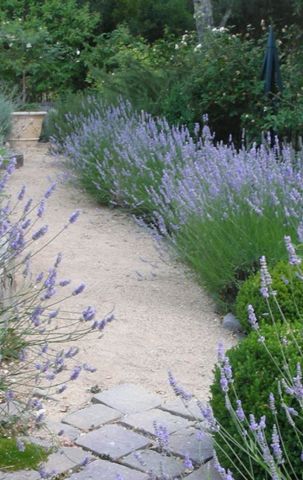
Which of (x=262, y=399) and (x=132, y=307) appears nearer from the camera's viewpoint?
(x=262, y=399)

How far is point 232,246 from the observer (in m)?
5.03

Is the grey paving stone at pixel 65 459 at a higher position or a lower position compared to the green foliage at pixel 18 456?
lower

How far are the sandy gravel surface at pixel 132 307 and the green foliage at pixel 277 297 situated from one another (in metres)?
0.25

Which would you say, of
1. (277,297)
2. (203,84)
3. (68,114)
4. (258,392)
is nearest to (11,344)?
(258,392)

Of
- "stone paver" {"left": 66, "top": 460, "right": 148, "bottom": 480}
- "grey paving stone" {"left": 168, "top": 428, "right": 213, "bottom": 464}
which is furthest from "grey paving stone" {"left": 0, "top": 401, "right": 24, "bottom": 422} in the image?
"grey paving stone" {"left": 168, "top": 428, "right": 213, "bottom": 464}

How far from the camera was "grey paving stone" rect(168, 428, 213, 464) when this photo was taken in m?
3.24

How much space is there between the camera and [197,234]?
5.29 metres

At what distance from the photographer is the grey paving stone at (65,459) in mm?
3145

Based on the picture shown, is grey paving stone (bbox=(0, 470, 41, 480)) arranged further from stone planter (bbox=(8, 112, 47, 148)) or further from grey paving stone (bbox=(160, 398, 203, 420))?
stone planter (bbox=(8, 112, 47, 148))

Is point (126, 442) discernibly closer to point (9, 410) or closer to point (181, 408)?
point (181, 408)

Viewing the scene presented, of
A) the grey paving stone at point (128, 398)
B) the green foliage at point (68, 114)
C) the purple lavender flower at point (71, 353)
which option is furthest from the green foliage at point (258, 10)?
the purple lavender flower at point (71, 353)

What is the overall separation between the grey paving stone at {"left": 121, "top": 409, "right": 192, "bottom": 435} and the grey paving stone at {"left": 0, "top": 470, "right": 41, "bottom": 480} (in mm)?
567

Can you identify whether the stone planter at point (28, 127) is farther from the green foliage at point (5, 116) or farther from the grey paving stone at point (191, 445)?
the grey paving stone at point (191, 445)

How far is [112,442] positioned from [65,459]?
0.24m
